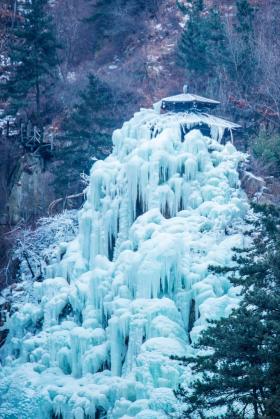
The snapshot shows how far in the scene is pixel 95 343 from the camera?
42.8 ft

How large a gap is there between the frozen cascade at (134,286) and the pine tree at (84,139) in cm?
285

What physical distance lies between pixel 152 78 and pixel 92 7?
6.87 meters

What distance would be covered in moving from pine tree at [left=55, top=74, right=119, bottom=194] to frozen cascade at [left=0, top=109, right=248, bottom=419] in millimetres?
2846

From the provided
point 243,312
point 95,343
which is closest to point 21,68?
point 95,343

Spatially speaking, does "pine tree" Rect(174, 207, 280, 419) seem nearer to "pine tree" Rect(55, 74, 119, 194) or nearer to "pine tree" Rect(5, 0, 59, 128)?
"pine tree" Rect(55, 74, 119, 194)

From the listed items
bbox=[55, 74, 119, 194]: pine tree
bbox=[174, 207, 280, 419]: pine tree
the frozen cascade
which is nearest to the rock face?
bbox=[55, 74, 119, 194]: pine tree

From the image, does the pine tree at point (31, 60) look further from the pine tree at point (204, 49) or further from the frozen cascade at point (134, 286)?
the frozen cascade at point (134, 286)

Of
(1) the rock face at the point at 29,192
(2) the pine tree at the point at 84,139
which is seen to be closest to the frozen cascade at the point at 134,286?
(2) the pine tree at the point at 84,139

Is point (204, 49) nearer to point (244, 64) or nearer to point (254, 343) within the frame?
point (244, 64)

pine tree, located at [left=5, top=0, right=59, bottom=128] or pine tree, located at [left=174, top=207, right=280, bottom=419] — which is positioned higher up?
pine tree, located at [left=5, top=0, right=59, bottom=128]

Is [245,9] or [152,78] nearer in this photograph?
[245,9]

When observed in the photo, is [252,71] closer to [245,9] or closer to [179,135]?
[245,9]

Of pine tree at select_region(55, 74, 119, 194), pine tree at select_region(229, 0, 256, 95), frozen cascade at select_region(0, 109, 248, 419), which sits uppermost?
pine tree at select_region(229, 0, 256, 95)

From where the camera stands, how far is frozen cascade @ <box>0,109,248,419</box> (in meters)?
12.0
